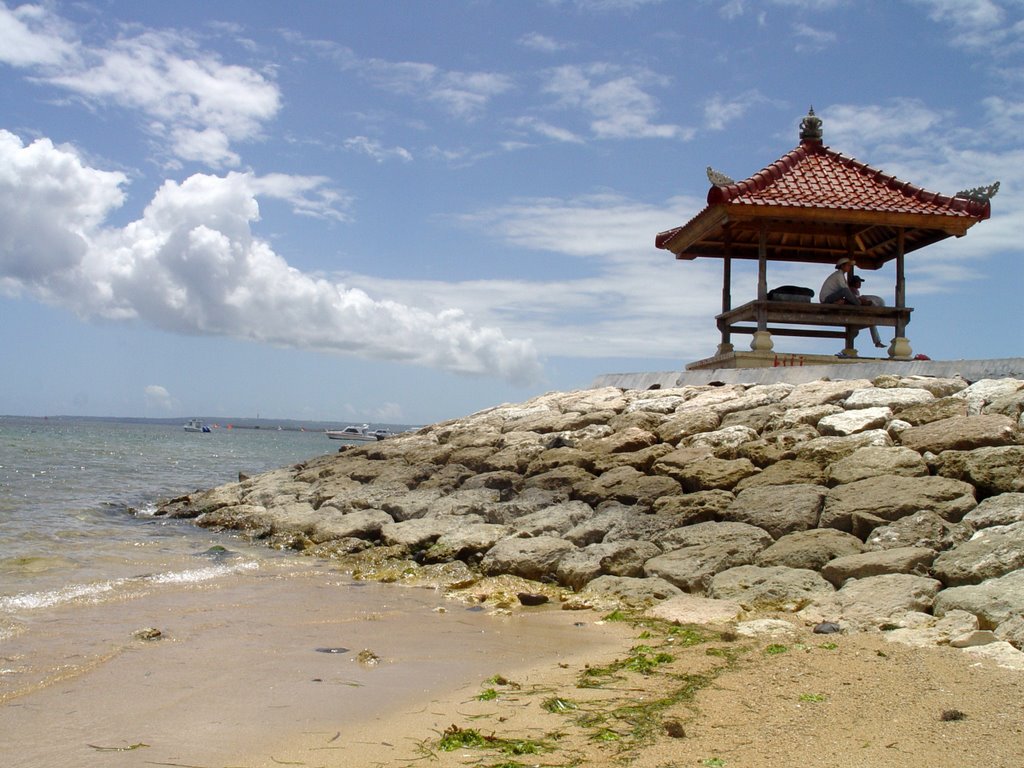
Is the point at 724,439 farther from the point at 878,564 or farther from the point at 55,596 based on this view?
the point at 55,596

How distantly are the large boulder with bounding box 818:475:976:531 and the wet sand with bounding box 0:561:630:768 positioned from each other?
2.23m

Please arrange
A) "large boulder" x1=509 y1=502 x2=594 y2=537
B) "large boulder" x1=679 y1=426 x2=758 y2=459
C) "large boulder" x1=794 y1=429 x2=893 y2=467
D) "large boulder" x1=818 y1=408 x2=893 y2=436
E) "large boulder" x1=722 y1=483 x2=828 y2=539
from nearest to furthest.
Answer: "large boulder" x1=722 y1=483 x2=828 y2=539, "large boulder" x1=794 y1=429 x2=893 y2=467, "large boulder" x1=818 y1=408 x2=893 y2=436, "large boulder" x1=509 y1=502 x2=594 y2=537, "large boulder" x1=679 y1=426 x2=758 y2=459

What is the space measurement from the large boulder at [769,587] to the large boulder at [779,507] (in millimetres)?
638

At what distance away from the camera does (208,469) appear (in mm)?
31391

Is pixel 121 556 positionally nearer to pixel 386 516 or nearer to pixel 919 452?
pixel 386 516

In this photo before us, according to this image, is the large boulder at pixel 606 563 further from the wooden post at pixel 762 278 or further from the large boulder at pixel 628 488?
the wooden post at pixel 762 278

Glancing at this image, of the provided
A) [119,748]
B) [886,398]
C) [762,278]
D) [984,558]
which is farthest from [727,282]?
[119,748]

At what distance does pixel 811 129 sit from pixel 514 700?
449 inches

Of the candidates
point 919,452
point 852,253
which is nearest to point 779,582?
point 919,452

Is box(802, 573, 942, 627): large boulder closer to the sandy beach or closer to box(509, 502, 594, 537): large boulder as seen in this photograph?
the sandy beach

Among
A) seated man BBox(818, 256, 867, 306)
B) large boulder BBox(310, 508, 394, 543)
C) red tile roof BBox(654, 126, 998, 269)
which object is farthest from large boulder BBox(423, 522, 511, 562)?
seated man BBox(818, 256, 867, 306)

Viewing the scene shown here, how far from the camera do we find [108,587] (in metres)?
8.24

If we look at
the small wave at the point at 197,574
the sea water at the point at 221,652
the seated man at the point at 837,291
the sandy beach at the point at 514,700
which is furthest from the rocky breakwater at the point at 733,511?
the seated man at the point at 837,291

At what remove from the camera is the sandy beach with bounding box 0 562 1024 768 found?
3836 millimetres
